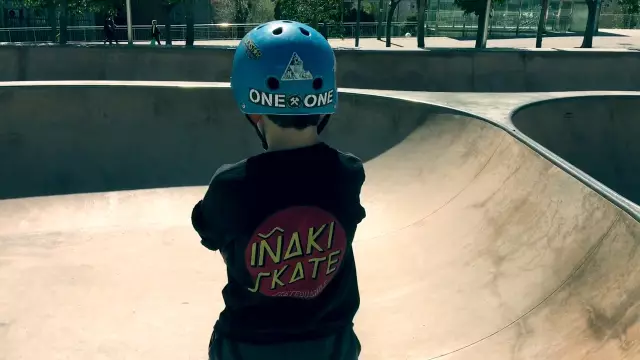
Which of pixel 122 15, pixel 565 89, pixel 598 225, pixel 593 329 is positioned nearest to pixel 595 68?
pixel 565 89

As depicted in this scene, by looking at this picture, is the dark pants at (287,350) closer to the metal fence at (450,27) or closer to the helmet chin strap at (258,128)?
the helmet chin strap at (258,128)

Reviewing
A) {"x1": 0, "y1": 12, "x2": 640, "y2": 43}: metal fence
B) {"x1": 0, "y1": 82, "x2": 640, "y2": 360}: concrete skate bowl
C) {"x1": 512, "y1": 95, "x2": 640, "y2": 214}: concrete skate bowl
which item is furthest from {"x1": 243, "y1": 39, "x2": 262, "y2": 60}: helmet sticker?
{"x1": 0, "y1": 12, "x2": 640, "y2": 43}: metal fence

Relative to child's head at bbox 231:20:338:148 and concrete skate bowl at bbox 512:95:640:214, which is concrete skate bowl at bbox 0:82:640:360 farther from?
child's head at bbox 231:20:338:148

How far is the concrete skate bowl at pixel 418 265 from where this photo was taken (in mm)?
4477

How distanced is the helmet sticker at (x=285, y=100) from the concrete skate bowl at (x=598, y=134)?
9.93m

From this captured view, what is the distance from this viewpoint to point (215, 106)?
1098 centimetres

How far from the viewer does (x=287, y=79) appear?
1.82m

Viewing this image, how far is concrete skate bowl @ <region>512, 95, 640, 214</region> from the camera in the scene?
1078cm

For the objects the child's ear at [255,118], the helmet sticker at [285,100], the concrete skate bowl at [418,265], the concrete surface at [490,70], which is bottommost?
the concrete skate bowl at [418,265]

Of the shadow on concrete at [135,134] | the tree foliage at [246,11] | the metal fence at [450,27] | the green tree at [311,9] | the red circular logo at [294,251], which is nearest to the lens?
the red circular logo at [294,251]

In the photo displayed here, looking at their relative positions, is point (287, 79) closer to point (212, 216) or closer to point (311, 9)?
point (212, 216)

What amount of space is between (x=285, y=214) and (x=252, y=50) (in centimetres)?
61

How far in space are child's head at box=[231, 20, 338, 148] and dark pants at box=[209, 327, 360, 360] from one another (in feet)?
2.27

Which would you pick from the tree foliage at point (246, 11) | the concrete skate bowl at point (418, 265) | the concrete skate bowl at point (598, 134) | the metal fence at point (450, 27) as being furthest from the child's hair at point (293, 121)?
the tree foliage at point (246, 11)
